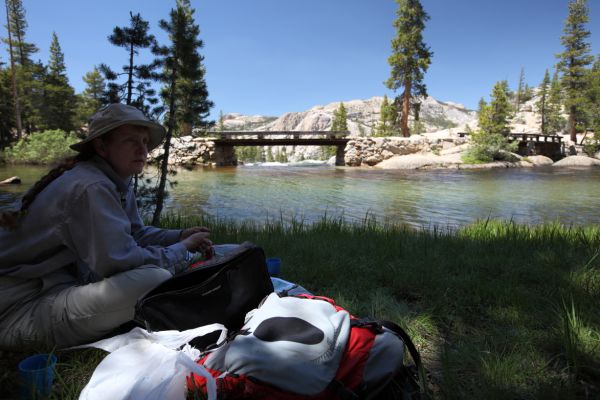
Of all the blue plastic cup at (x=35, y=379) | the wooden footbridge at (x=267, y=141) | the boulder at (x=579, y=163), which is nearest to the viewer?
the blue plastic cup at (x=35, y=379)

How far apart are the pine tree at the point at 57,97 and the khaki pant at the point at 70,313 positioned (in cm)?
4488

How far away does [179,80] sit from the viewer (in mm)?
7668

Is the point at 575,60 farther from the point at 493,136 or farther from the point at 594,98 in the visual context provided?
the point at 493,136

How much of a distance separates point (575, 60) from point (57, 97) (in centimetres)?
6469

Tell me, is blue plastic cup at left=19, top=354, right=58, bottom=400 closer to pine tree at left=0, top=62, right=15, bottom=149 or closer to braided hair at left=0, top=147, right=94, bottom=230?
braided hair at left=0, top=147, right=94, bottom=230

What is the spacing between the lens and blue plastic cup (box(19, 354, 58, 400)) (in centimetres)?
141

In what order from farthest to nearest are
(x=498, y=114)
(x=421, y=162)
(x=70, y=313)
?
1. (x=498, y=114)
2. (x=421, y=162)
3. (x=70, y=313)

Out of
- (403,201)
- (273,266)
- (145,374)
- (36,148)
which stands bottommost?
(403,201)

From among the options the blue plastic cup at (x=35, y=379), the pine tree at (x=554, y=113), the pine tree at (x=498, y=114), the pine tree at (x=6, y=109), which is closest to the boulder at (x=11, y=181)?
the blue plastic cup at (x=35, y=379)

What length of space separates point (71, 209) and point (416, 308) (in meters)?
2.34

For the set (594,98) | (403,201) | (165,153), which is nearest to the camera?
(165,153)

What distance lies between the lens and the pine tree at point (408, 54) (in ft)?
117

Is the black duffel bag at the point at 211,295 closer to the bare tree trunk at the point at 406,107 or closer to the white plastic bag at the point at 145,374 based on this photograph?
the white plastic bag at the point at 145,374

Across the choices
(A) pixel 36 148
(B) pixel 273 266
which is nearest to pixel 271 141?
(A) pixel 36 148
